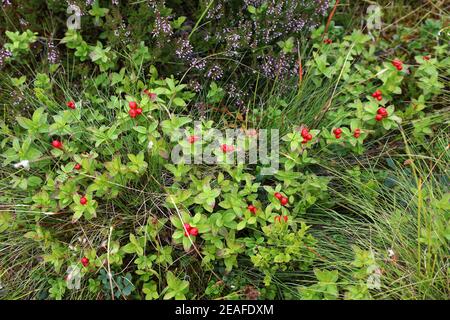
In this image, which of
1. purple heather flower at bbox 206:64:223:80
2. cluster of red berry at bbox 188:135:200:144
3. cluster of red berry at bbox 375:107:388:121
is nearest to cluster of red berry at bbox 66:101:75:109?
cluster of red berry at bbox 188:135:200:144

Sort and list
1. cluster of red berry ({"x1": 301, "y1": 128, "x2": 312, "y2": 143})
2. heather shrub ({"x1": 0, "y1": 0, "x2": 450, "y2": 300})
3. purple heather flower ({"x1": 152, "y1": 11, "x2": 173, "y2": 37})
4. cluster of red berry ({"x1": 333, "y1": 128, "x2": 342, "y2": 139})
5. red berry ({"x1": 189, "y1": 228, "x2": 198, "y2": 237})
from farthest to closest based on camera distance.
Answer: purple heather flower ({"x1": 152, "y1": 11, "x2": 173, "y2": 37}) < cluster of red berry ({"x1": 333, "y1": 128, "x2": 342, "y2": 139}) < cluster of red berry ({"x1": 301, "y1": 128, "x2": 312, "y2": 143}) < heather shrub ({"x1": 0, "y1": 0, "x2": 450, "y2": 300}) < red berry ({"x1": 189, "y1": 228, "x2": 198, "y2": 237})

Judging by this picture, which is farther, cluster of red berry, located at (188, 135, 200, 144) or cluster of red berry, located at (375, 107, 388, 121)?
cluster of red berry, located at (375, 107, 388, 121)

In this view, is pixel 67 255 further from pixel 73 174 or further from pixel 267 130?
pixel 267 130

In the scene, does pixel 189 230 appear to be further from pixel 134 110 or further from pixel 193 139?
pixel 134 110

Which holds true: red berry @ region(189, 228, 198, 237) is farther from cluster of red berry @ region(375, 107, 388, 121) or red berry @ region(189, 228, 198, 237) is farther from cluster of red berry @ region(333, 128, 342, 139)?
cluster of red berry @ region(375, 107, 388, 121)

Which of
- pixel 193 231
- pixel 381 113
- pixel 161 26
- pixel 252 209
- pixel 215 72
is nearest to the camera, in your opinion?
pixel 193 231

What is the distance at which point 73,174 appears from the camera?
7.61 ft

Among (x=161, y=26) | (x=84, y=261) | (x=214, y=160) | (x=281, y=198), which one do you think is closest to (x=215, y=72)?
(x=161, y=26)

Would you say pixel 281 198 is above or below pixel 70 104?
below

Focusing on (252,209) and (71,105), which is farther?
(71,105)

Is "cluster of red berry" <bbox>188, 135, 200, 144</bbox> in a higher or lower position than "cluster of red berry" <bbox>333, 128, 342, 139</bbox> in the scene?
higher

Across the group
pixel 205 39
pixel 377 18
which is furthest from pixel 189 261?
pixel 377 18

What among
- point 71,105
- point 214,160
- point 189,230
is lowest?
point 189,230

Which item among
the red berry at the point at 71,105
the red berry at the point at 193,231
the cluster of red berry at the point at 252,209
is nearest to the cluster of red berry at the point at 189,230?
the red berry at the point at 193,231
